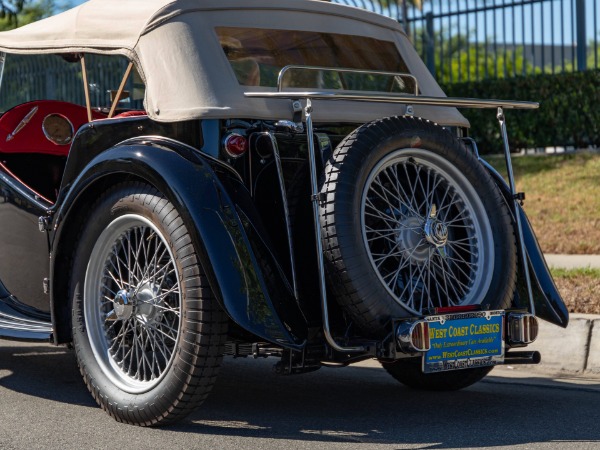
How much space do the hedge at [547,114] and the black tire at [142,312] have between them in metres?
8.35

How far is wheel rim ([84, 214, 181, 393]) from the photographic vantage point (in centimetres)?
467

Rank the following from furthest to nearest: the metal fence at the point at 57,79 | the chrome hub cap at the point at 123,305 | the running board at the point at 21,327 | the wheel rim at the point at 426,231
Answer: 1. the metal fence at the point at 57,79
2. the running board at the point at 21,327
3. the chrome hub cap at the point at 123,305
4. the wheel rim at the point at 426,231

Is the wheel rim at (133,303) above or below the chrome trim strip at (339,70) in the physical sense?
below

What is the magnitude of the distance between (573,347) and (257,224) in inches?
99.5

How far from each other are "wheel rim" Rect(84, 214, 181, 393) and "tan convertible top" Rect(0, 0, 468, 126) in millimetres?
575

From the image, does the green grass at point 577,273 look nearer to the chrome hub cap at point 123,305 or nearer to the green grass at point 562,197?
the green grass at point 562,197

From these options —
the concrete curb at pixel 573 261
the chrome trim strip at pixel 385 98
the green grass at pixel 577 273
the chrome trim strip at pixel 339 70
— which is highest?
the chrome trim strip at pixel 339 70

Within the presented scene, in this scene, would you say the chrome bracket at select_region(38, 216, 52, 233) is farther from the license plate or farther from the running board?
the license plate

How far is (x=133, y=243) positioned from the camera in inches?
194

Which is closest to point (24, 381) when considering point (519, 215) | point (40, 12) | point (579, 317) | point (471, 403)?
point (471, 403)

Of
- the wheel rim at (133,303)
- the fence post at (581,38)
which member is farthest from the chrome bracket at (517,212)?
the fence post at (581,38)

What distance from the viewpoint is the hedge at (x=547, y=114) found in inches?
481

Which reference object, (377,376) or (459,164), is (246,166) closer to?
(459,164)

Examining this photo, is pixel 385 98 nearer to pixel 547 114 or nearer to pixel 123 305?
pixel 123 305
